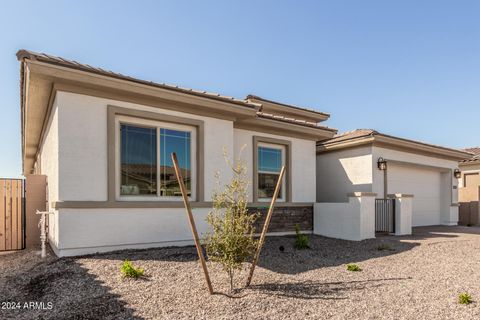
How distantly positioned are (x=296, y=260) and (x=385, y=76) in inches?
384

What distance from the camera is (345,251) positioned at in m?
7.72

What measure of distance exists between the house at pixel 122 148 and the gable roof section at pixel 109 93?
2cm

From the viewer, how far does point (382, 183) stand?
1150 cm

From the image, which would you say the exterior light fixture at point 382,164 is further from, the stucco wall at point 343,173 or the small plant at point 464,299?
the small plant at point 464,299

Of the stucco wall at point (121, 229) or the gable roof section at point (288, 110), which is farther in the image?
the gable roof section at point (288, 110)

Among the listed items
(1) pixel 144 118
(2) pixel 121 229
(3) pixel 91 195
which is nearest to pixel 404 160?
(1) pixel 144 118

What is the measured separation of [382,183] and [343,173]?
151 centimetres

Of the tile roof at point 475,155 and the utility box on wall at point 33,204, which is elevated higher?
the tile roof at point 475,155

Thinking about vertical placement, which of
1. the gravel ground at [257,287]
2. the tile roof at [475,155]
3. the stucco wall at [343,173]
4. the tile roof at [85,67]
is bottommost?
the gravel ground at [257,287]

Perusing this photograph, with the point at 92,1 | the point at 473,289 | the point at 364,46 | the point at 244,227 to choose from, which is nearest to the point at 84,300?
the point at 244,227

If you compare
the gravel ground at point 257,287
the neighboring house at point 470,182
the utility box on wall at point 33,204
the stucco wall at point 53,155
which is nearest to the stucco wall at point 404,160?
the neighboring house at point 470,182

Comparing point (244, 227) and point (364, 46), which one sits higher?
point (364, 46)

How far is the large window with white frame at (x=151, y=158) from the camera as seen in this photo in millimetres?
7023

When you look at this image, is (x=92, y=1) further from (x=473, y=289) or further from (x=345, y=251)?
(x=473, y=289)
